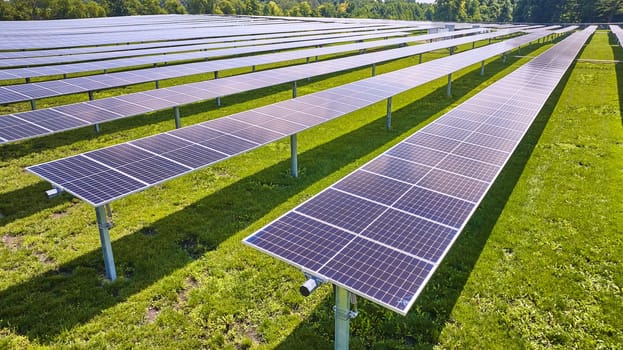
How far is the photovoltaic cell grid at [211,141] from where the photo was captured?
26.5 feet

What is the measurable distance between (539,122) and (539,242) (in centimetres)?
1084

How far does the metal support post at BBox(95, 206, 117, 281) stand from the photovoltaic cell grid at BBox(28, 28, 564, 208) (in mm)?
323

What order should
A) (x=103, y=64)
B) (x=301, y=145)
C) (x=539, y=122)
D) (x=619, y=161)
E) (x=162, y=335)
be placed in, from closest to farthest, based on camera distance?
(x=162, y=335) → (x=619, y=161) → (x=301, y=145) → (x=539, y=122) → (x=103, y=64)

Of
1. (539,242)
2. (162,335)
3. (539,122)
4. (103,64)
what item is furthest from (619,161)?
(103,64)

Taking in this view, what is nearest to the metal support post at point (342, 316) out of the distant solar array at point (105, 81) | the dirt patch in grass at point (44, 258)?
the dirt patch in grass at point (44, 258)

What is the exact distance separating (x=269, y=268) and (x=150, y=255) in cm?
276

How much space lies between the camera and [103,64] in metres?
23.3

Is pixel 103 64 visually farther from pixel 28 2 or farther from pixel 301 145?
pixel 28 2

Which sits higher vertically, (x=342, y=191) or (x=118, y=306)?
(x=342, y=191)

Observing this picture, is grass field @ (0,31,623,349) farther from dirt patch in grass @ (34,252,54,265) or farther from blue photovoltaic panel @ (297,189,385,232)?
blue photovoltaic panel @ (297,189,385,232)

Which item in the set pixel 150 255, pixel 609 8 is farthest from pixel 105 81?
pixel 609 8

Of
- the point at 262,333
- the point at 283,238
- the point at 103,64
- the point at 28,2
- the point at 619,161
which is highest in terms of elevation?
the point at 28,2

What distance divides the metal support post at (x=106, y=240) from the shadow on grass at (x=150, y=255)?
0.23m

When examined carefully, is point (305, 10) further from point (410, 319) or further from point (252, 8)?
point (410, 319)
